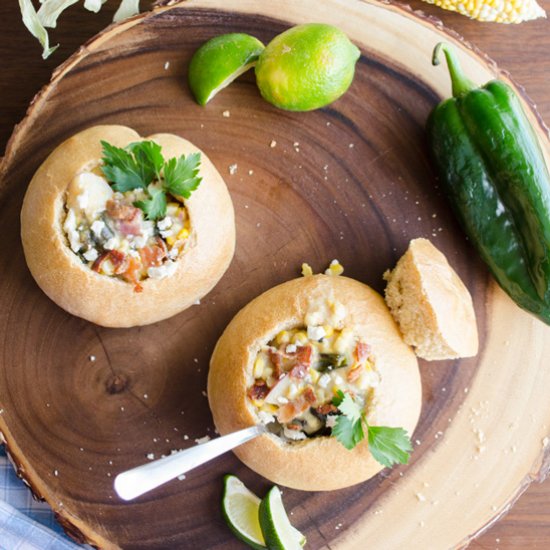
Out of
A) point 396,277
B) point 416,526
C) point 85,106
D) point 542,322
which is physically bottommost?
point 416,526

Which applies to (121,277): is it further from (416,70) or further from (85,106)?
(416,70)

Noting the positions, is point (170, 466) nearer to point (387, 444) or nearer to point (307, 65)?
point (387, 444)

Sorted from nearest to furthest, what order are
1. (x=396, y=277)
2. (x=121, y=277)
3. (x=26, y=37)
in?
(x=121, y=277) < (x=396, y=277) < (x=26, y=37)

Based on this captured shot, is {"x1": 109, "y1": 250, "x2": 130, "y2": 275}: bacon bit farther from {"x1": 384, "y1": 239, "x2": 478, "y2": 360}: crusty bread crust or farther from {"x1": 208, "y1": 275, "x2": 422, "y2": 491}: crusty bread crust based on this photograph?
{"x1": 384, "y1": 239, "x2": 478, "y2": 360}: crusty bread crust

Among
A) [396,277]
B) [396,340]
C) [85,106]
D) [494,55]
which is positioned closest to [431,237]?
[396,277]

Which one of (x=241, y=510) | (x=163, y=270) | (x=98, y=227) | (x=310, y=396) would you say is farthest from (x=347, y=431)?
(x=98, y=227)
